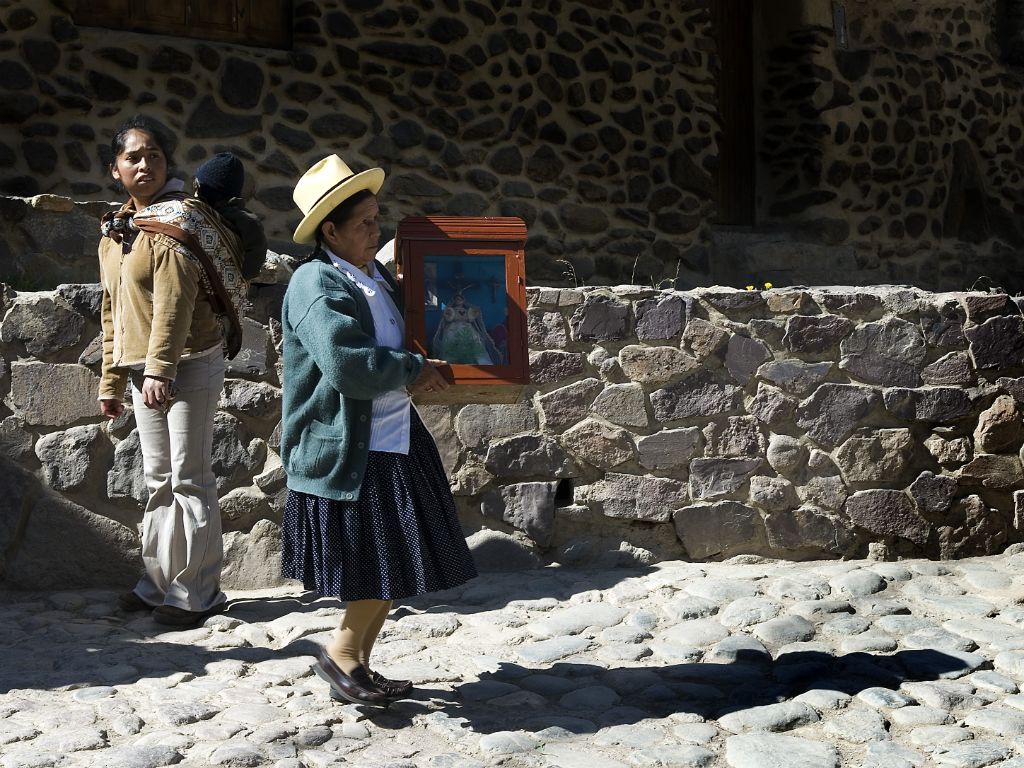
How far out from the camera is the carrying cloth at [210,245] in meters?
3.92

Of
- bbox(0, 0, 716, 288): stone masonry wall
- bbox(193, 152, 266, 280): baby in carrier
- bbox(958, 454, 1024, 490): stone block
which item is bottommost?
bbox(958, 454, 1024, 490): stone block

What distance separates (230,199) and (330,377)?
1374mm

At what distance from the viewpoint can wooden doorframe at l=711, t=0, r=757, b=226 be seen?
9.31 m

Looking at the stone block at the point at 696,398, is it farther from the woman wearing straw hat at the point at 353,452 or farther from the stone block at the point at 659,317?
the woman wearing straw hat at the point at 353,452

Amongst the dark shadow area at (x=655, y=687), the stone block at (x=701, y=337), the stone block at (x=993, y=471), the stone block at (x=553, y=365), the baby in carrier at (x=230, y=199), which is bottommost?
the dark shadow area at (x=655, y=687)

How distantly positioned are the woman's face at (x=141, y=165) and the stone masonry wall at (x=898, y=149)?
5421 millimetres

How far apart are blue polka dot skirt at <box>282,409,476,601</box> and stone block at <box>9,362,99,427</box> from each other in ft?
4.96

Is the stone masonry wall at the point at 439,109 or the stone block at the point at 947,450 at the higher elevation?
the stone masonry wall at the point at 439,109

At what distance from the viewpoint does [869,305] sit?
506 cm

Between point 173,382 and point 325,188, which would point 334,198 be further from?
point 173,382

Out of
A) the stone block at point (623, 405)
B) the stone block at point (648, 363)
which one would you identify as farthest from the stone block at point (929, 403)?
the stone block at point (623, 405)

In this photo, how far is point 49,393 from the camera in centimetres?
440

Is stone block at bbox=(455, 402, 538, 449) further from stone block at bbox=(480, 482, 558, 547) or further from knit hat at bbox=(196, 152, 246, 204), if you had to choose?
knit hat at bbox=(196, 152, 246, 204)

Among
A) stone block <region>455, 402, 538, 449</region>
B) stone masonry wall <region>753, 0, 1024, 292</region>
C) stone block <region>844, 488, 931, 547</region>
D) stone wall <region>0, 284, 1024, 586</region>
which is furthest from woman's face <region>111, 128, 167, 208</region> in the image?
stone masonry wall <region>753, 0, 1024, 292</region>
